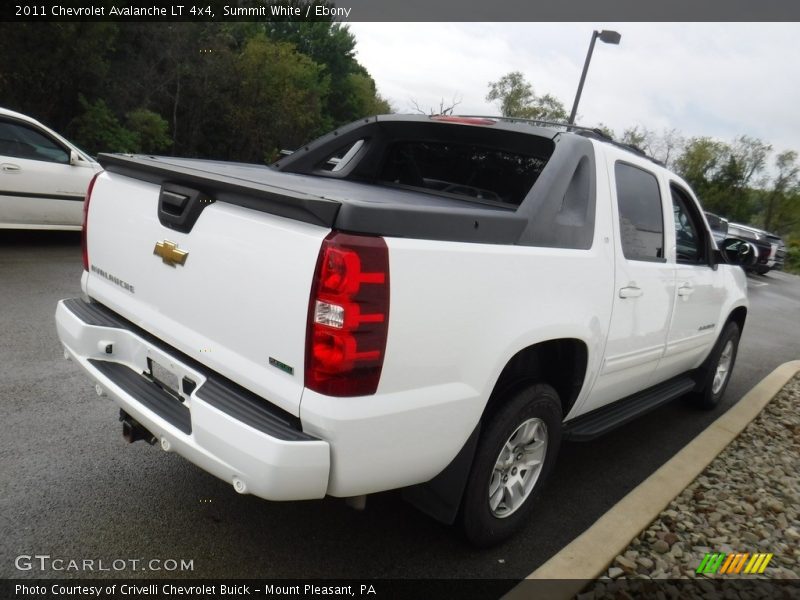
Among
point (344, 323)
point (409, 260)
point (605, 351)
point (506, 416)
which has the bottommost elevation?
point (506, 416)

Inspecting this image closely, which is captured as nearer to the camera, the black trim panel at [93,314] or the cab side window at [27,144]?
the black trim panel at [93,314]

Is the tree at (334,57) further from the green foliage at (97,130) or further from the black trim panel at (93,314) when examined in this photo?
the black trim panel at (93,314)

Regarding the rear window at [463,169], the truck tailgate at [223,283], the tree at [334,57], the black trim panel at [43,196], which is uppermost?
the tree at [334,57]

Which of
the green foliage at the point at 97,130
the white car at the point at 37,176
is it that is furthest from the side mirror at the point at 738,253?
the green foliage at the point at 97,130

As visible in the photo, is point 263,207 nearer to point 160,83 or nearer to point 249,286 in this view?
point 249,286

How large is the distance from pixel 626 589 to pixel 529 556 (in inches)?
17.6

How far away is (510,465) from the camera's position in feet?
9.41

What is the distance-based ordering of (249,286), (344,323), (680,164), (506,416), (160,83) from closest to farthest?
(344,323)
(249,286)
(506,416)
(160,83)
(680,164)

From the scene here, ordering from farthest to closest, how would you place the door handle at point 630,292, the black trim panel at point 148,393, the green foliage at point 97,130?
the green foliage at point 97,130 → the door handle at point 630,292 → the black trim panel at point 148,393

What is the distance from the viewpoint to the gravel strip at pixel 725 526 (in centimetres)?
278

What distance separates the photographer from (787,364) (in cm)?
726

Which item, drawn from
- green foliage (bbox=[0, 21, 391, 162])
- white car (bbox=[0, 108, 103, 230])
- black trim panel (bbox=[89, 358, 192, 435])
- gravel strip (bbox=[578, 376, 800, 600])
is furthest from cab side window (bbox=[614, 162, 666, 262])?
green foliage (bbox=[0, 21, 391, 162])

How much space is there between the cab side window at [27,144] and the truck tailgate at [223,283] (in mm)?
5742

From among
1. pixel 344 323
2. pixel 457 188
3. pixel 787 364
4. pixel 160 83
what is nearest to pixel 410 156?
pixel 457 188
